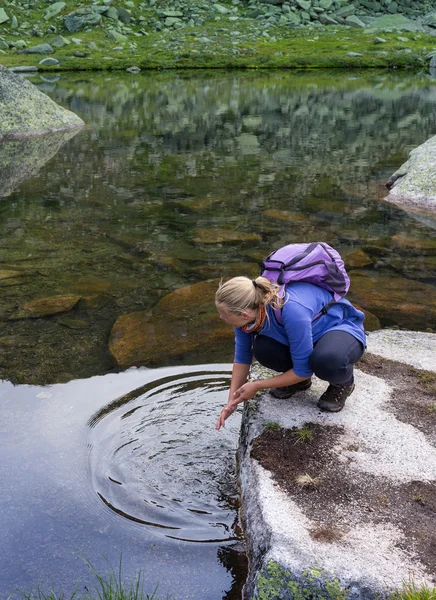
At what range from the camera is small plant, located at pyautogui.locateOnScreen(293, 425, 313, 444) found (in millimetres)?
6168

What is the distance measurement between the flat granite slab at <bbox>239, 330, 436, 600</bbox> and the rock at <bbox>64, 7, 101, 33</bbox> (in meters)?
84.3

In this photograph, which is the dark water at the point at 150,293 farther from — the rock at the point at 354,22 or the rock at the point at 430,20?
the rock at the point at 430,20

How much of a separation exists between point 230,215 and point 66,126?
14.7 metres

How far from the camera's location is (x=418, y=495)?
539 centimetres

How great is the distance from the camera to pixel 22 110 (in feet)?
85.8

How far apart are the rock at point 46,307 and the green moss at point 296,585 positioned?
21.0ft

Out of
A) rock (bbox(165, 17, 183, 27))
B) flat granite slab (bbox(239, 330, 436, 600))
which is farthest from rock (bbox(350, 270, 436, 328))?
rock (bbox(165, 17, 183, 27))

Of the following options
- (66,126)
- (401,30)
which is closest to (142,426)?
(66,126)

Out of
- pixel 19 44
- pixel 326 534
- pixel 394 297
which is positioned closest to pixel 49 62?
pixel 19 44

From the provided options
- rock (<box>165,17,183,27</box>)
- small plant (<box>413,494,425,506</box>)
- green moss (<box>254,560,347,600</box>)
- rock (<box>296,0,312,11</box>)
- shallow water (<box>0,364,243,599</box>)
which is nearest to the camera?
green moss (<box>254,560,347,600</box>)

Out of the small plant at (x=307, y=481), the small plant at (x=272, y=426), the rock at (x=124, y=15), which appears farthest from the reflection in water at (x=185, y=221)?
the rock at (x=124, y=15)

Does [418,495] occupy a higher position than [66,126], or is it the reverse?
[418,495]

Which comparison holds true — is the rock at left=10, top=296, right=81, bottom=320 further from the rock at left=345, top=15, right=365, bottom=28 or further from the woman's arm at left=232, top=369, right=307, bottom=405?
the rock at left=345, top=15, right=365, bottom=28

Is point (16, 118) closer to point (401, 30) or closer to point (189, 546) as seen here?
point (189, 546)
